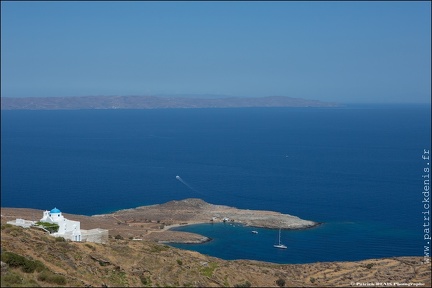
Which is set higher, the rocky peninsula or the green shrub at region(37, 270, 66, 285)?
the green shrub at region(37, 270, 66, 285)

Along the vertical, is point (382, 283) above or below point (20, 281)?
below

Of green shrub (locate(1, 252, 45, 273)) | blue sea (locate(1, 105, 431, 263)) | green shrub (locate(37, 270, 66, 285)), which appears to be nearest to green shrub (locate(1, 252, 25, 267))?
green shrub (locate(1, 252, 45, 273))

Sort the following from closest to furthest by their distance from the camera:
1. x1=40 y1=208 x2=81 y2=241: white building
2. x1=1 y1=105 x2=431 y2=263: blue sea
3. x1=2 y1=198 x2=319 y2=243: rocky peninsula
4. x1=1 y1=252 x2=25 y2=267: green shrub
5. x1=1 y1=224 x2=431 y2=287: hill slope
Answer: x1=1 y1=252 x2=25 y2=267: green shrub < x1=1 y1=224 x2=431 y2=287: hill slope < x1=40 y1=208 x2=81 y2=241: white building < x1=1 y1=105 x2=431 y2=263: blue sea < x1=2 y1=198 x2=319 y2=243: rocky peninsula

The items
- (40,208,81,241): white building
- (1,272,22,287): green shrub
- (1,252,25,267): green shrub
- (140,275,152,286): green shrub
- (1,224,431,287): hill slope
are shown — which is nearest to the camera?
(1,272,22,287): green shrub

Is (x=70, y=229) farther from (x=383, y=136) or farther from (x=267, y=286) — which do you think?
(x=383, y=136)

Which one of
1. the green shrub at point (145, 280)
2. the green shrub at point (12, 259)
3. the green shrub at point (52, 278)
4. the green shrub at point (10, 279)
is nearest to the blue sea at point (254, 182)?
A: the green shrub at point (12, 259)

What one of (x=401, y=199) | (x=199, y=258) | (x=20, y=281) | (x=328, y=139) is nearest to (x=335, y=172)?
(x=401, y=199)

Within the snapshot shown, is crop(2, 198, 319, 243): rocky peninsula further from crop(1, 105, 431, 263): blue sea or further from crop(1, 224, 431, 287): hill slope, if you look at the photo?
crop(1, 224, 431, 287): hill slope

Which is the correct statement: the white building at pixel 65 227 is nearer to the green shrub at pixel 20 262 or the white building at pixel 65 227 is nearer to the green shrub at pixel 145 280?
the green shrub at pixel 145 280
